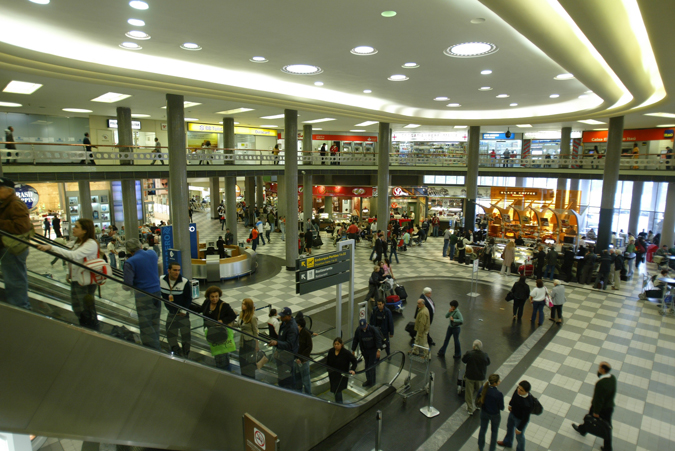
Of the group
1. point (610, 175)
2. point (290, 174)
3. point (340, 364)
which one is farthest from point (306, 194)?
point (340, 364)

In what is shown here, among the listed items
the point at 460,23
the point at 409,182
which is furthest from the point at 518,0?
the point at 409,182

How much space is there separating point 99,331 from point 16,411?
0.85 meters

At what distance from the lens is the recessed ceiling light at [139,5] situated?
213 inches

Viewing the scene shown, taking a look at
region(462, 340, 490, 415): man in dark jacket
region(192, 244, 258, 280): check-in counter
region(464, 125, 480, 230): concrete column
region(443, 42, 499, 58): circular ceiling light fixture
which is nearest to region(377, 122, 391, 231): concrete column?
region(464, 125, 480, 230): concrete column

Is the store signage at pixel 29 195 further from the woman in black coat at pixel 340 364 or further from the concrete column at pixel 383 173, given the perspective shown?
the woman in black coat at pixel 340 364

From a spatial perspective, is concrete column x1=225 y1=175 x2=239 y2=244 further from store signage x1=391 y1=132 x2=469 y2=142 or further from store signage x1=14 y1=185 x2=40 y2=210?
store signage x1=391 y1=132 x2=469 y2=142

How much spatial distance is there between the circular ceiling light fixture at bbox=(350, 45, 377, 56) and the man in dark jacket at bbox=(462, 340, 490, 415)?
569 cm

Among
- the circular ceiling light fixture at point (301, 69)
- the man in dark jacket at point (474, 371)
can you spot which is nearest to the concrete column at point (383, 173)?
the circular ceiling light fixture at point (301, 69)

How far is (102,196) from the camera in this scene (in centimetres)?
2133

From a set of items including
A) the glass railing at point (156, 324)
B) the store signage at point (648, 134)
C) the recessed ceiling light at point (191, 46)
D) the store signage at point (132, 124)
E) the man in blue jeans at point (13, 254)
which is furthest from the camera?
the store signage at point (648, 134)

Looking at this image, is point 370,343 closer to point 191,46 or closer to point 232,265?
point 191,46

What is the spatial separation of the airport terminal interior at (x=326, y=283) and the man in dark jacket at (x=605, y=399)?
0.13ft

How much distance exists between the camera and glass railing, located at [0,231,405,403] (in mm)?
3627

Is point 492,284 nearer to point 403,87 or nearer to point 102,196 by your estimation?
point 403,87
